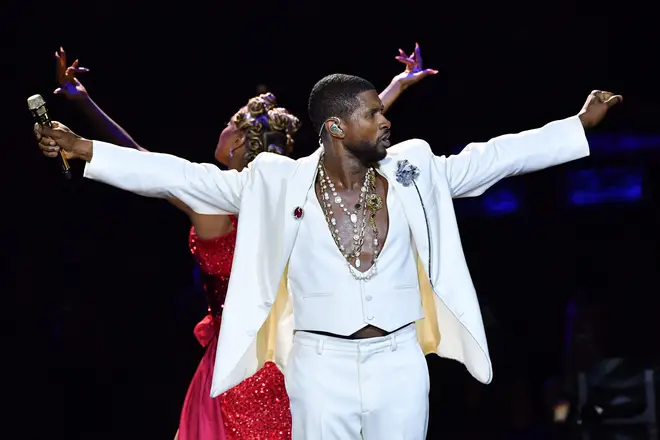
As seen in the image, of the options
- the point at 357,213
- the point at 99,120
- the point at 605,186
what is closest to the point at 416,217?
the point at 357,213

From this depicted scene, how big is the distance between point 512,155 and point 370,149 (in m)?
0.41

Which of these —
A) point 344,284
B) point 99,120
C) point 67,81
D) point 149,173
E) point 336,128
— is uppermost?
point 67,81

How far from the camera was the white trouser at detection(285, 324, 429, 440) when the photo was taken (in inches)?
Result: 109

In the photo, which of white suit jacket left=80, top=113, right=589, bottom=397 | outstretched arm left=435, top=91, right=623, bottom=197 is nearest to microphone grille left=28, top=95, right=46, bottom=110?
white suit jacket left=80, top=113, right=589, bottom=397

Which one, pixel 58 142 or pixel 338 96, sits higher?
pixel 338 96

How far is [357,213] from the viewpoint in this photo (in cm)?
289

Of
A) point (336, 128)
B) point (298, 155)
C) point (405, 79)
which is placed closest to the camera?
point (336, 128)

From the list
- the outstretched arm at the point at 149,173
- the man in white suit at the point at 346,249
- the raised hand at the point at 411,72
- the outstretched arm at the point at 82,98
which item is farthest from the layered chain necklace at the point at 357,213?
the raised hand at the point at 411,72

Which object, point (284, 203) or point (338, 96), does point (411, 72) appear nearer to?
point (338, 96)

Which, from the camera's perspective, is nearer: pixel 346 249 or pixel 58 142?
pixel 58 142

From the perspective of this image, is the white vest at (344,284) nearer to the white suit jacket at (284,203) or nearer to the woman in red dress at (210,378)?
the white suit jacket at (284,203)

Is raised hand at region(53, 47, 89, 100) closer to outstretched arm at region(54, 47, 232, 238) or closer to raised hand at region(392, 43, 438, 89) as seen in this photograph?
outstretched arm at region(54, 47, 232, 238)

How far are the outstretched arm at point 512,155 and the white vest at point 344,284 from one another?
21 cm

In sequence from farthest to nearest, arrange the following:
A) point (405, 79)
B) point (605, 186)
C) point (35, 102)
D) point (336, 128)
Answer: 1. point (605, 186)
2. point (405, 79)
3. point (336, 128)
4. point (35, 102)
